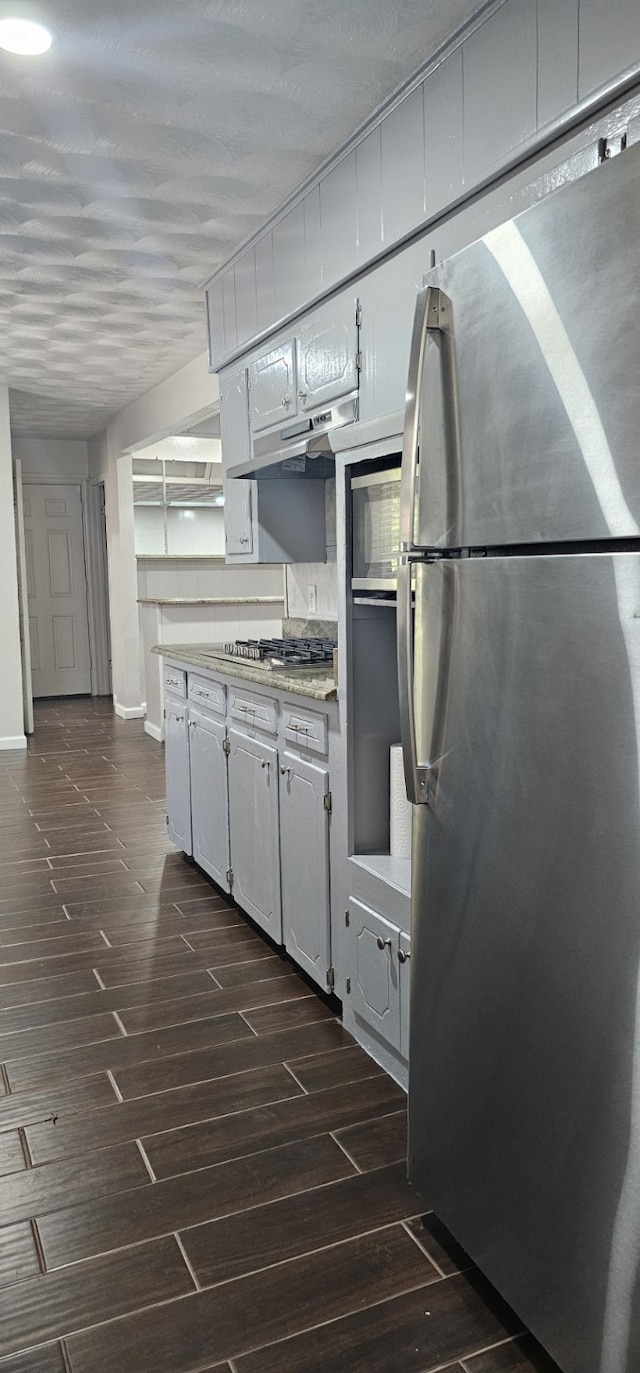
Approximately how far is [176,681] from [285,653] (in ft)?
3.00

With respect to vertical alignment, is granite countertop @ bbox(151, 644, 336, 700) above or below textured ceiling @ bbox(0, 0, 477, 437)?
below

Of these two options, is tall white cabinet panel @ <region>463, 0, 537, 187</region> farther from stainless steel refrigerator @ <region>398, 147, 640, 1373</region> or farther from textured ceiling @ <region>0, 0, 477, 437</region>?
stainless steel refrigerator @ <region>398, 147, 640, 1373</region>

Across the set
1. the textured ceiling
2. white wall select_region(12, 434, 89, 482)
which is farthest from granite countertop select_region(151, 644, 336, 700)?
white wall select_region(12, 434, 89, 482)

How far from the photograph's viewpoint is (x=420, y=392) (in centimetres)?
164

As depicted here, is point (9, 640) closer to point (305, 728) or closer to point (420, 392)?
point (305, 728)

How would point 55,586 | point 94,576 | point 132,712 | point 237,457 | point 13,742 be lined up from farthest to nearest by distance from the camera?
point 94,576, point 55,586, point 132,712, point 13,742, point 237,457

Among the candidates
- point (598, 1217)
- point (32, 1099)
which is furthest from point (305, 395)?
point (598, 1217)

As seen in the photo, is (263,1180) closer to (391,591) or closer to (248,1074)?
(248,1074)

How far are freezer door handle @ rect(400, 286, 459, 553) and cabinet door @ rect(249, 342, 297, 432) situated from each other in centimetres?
160

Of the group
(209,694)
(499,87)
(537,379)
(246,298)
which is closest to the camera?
(537,379)

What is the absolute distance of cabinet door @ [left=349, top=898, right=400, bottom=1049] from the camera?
7.72ft

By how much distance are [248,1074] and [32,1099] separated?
0.56 m

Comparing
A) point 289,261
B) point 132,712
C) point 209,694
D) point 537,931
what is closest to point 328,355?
point 289,261

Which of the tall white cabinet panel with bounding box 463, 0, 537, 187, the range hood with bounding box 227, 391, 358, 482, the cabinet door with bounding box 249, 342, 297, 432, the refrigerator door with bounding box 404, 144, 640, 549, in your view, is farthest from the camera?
the cabinet door with bounding box 249, 342, 297, 432
